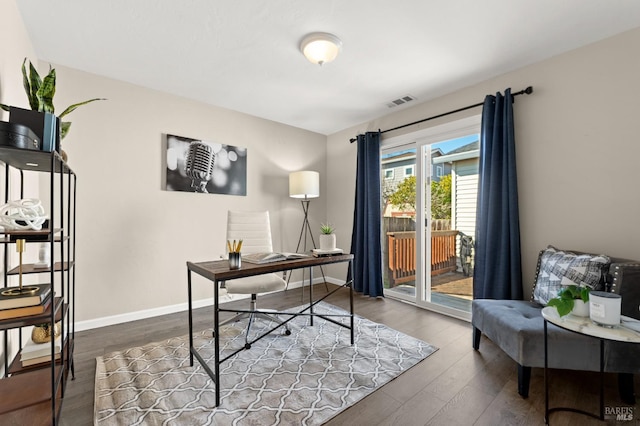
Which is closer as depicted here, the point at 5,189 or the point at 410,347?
the point at 5,189

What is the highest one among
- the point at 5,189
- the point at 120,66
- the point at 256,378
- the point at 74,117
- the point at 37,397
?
the point at 120,66

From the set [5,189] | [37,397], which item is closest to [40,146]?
[5,189]

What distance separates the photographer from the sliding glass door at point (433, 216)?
10.2 feet

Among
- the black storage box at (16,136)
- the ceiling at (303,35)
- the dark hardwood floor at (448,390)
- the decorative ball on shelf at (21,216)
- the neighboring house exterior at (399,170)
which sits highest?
the ceiling at (303,35)

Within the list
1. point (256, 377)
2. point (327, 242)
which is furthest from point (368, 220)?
point (256, 377)

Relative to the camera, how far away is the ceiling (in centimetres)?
189

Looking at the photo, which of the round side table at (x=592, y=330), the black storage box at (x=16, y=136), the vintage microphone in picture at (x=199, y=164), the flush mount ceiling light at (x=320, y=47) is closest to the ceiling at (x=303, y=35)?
the flush mount ceiling light at (x=320, y=47)

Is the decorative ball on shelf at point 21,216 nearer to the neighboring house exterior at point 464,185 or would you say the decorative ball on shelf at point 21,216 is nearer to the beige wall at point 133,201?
the beige wall at point 133,201

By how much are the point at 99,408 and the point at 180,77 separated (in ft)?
8.86

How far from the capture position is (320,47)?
7.29 feet

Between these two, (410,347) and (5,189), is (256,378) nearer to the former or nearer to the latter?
(410,347)

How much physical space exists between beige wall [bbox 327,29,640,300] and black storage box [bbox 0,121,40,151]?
3408mm

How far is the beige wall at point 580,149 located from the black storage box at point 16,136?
134 inches

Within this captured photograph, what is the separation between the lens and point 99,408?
61.7 inches
